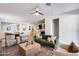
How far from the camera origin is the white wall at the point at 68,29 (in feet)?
7.50

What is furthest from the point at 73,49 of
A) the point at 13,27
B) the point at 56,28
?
the point at 13,27

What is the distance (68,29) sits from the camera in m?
2.32

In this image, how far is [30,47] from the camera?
7.44 ft

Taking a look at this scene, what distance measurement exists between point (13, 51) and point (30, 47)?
321mm

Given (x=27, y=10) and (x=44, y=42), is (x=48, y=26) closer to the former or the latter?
(x=44, y=42)

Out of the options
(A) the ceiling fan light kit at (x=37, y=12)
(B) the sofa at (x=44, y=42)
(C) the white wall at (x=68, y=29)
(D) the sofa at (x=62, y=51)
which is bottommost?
(D) the sofa at (x=62, y=51)

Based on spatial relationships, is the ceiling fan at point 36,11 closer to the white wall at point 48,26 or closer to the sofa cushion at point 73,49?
the white wall at point 48,26

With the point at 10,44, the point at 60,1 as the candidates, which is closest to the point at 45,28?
the point at 60,1

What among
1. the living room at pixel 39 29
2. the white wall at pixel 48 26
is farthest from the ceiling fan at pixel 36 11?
the white wall at pixel 48 26

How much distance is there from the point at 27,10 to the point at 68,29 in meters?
0.84

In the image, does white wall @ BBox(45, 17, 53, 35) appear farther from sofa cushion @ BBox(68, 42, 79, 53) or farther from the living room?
sofa cushion @ BBox(68, 42, 79, 53)

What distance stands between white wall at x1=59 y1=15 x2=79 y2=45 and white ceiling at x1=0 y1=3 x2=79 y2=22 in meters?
0.15

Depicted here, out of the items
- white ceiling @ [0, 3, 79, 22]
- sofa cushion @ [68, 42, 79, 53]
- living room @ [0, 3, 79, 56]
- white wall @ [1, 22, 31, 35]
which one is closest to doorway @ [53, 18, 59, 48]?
living room @ [0, 3, 79, 56]

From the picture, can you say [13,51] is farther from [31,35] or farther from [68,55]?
[68,55]
